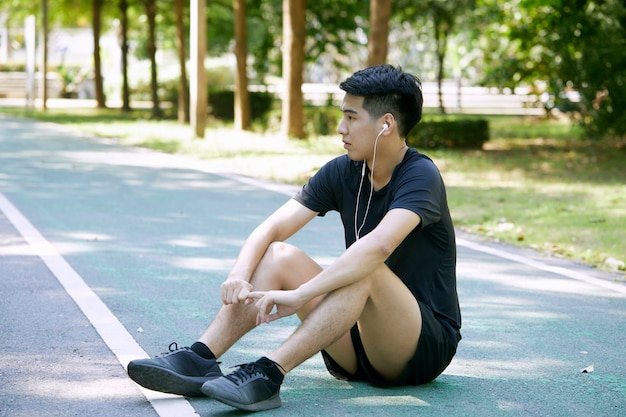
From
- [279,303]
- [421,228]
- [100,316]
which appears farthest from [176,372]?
[100,316]

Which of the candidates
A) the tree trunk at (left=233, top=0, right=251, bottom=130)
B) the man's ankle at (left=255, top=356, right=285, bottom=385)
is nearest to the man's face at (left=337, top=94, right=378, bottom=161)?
the man's ankle at (left=255, top=356, right=285, bottom=385)

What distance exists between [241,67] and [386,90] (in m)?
22.5

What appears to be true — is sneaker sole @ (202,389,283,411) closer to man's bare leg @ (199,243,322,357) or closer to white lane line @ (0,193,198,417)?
white lane line @ (0,193,198,417)

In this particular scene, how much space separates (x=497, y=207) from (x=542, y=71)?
9.89m

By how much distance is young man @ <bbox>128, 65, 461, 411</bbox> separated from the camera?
171 inches

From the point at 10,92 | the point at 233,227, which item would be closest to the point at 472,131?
the point at 233,227

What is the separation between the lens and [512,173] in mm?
16766

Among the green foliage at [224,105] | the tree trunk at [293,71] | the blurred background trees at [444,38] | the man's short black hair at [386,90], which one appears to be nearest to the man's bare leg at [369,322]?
the man's short black hair at [386,90]

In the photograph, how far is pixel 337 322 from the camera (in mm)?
4348

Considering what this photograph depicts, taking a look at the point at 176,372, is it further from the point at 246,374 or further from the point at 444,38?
the point at 444,38

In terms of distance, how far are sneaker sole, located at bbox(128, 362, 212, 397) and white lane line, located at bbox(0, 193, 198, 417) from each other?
0.07 metres

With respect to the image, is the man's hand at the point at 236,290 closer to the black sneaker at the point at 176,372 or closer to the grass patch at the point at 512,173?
the black sneaker at the point at 176,372

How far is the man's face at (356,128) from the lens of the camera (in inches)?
182

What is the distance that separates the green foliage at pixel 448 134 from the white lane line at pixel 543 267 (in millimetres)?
10961
